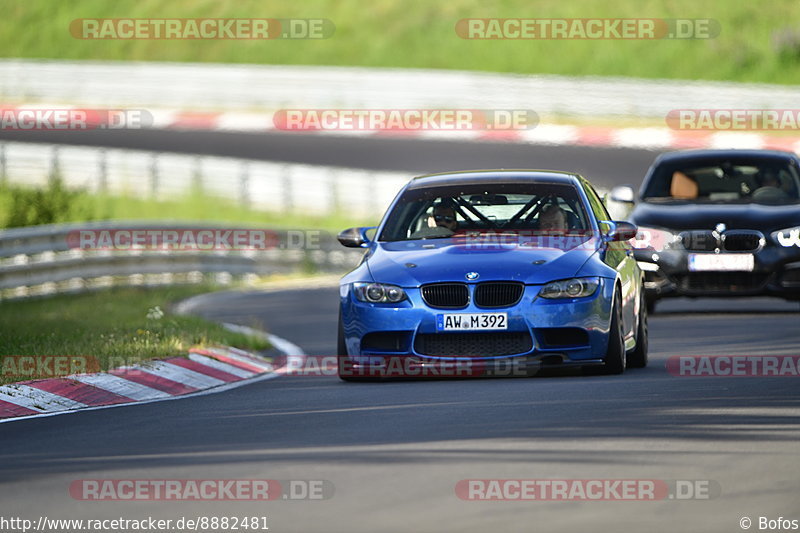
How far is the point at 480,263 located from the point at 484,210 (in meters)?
1.28

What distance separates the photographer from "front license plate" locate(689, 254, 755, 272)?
16.8 m

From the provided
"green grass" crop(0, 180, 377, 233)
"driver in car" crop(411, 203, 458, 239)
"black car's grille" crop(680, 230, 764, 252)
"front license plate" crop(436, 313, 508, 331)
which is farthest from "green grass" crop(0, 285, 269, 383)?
"green grass" crop(0, 180, 377, 233)

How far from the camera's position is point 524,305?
1142 cm

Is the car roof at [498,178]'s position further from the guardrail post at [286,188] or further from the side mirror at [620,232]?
the guardrail post at [286,188]

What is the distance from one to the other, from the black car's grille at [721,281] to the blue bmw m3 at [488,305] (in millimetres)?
4624

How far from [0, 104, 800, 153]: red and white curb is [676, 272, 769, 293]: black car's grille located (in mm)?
18841

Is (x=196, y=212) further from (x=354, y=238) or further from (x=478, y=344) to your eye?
(x=478, y=344)

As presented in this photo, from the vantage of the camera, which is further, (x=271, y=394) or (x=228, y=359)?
(x=228, y=359)

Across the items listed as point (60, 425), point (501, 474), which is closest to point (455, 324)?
point (60, 425)

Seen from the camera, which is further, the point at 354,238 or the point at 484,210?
the point at 484,210

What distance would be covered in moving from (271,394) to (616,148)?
28.6 meters

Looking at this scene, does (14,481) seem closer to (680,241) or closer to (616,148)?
(680,241)

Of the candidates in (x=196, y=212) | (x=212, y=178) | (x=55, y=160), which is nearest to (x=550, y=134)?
(x=212, y=178)

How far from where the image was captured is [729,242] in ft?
55.5
